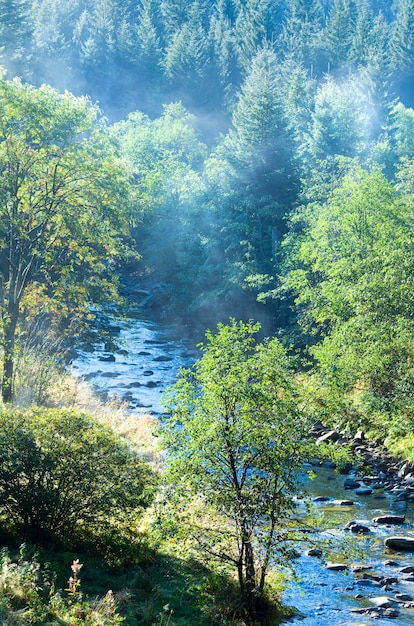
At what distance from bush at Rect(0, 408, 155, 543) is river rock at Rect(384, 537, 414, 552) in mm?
7478

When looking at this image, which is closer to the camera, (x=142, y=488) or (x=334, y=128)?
(x=142, y=488)

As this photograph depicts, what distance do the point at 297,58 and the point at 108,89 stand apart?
3674cm

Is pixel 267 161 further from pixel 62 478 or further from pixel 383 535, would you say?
pixel 62 478

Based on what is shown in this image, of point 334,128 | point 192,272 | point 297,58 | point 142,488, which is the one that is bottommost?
point 142,488

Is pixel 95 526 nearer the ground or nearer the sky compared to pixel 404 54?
nearer the ground

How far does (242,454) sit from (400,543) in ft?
24.7

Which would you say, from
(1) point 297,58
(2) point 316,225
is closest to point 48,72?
(1) point 297,58

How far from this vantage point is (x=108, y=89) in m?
127

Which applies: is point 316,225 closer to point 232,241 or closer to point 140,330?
point 232,241

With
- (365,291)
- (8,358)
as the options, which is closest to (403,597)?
(365,291)

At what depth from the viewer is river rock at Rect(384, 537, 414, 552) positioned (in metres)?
17.8

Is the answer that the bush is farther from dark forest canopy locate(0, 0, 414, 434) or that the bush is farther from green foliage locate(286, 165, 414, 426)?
green foliage locate(286, 165, 414, 426)

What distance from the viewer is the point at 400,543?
1789cm

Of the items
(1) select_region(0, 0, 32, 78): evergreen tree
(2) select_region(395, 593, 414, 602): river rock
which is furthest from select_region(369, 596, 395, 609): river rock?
(1) select_region(0, 0, 32, 78): evergreen tree
